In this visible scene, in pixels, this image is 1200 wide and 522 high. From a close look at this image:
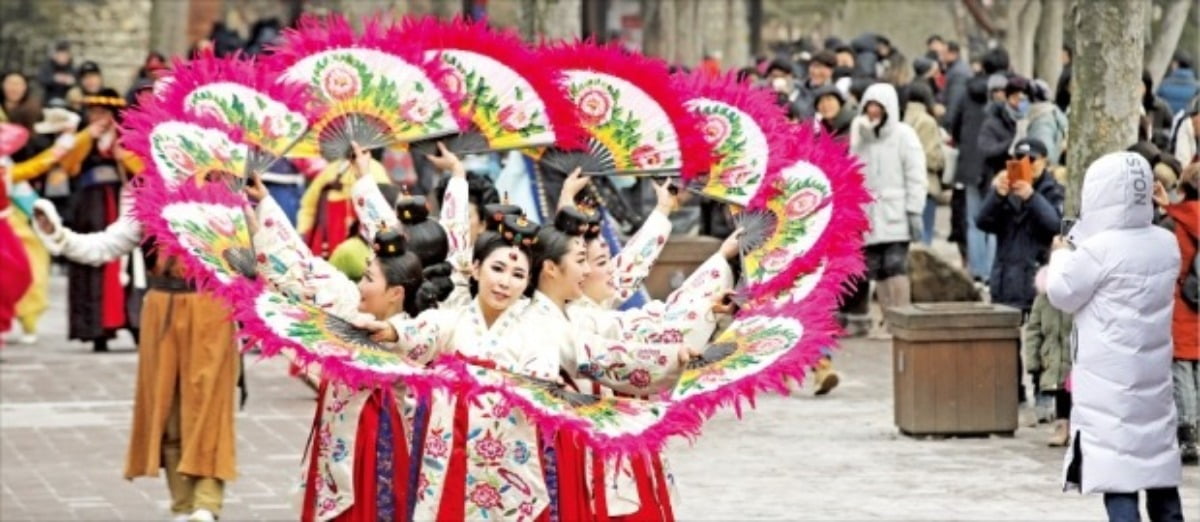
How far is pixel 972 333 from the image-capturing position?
53.5 ft

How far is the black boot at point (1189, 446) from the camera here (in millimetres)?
14773

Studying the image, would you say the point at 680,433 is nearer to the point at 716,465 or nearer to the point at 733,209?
the point at 733,209

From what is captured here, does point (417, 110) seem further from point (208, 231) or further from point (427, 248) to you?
point (208, 231)

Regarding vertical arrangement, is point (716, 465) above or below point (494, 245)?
below

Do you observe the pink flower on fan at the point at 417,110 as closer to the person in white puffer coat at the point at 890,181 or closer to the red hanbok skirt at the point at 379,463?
the red hanbok skirt at the point at 379,463

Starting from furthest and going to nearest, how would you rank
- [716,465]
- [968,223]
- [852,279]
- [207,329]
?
[968,223]
[716,465]
[207,329]
[852,279]

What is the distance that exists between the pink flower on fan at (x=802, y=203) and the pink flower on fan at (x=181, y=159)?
2.01m

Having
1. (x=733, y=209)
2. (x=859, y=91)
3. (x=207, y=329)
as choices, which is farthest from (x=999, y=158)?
(x=733, y=209)

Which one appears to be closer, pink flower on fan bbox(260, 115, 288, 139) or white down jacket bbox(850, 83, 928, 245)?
pink flower on fan bbox(260, 115, 288, 139)

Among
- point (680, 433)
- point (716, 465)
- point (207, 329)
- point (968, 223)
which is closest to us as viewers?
point (680, 433)

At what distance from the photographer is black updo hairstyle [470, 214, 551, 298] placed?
10242 mm

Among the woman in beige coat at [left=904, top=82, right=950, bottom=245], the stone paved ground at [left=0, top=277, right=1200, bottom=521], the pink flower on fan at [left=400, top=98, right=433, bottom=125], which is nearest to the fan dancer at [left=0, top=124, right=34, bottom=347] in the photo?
the stone paved ground at [left=0, top=277, right=1200, bottom=521]

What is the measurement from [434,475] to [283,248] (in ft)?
3.40

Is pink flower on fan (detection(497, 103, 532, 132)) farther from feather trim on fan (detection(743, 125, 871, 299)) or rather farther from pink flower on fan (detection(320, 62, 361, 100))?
feather trim on fan (detection(743, 125, 871, 299))
